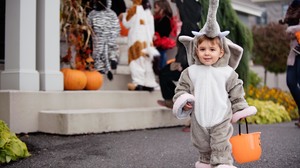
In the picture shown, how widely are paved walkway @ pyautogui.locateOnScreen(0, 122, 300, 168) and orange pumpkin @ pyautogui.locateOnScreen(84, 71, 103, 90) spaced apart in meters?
1.19

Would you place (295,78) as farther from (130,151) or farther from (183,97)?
(183,97)

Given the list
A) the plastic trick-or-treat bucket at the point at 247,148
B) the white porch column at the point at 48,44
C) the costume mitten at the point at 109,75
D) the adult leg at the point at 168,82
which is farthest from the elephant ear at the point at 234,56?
the costume mitten at the point at 109,75

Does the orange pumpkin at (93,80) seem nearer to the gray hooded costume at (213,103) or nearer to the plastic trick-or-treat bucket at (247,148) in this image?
the gray hooded costume at (213,103)

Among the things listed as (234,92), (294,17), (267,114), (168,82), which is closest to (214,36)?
(234,92)

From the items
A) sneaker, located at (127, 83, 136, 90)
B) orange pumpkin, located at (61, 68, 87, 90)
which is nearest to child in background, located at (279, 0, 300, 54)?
sneaker, located at (127, 83, 136, 90)

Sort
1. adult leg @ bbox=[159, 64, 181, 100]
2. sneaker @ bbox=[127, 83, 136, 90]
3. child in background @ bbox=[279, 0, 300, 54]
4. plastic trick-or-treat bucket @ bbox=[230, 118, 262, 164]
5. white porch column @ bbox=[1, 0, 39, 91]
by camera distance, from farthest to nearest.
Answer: sneaker @ bbox=[127, 83, 136, 90]
child in background @ bbox=[279, 0, 300, 54]
adult leg @ bbox=[159, 64, 181, 100]
white porch column @ bbox=[1, 0, 39, 91]
plastic trick-or-treat bucket @ bbox=[230, 118, 262, 164]

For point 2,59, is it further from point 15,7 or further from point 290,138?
point 290,138

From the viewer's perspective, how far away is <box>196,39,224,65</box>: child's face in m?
3.40

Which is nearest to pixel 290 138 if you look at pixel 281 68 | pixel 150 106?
pixel 150 106

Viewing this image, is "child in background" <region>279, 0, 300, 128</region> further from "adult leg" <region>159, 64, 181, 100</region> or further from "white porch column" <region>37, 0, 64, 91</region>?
"white porch column" <region>37, 0, 64, 91</region>

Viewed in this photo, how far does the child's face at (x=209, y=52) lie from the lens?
3.40m

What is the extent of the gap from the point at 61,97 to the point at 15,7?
1.50 meters

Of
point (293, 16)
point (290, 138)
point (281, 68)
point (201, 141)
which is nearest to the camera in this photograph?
point (201, 141)

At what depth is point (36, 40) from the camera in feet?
22.2
